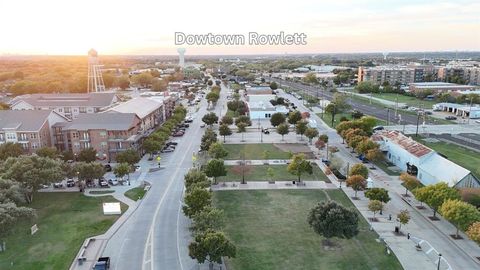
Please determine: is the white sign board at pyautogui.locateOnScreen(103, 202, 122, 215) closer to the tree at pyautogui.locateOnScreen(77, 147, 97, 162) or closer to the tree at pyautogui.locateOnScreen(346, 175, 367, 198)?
the tree at pyautogui.locateOnScreen(77, 147, 97, 162)

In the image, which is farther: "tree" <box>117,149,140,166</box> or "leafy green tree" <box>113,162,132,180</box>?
"tree" <box>117,149,140,166</box>

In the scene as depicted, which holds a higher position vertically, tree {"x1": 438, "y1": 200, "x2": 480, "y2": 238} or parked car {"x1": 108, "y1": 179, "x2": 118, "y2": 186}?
tree {"x1": 438, "y1": 200, "x2": 480, "y2": 238}

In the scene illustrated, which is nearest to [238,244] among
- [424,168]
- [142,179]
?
[142,179]

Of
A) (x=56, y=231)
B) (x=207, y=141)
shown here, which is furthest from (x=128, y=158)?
(x=56, y=231)

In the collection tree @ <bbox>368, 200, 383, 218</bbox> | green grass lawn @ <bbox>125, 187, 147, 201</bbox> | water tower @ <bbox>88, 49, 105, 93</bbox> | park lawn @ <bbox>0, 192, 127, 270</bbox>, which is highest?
water tower @ <bbox>88, 49, 105, 93</bbox>

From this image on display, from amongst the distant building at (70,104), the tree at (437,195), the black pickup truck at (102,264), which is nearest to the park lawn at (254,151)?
the tree at (437,195)

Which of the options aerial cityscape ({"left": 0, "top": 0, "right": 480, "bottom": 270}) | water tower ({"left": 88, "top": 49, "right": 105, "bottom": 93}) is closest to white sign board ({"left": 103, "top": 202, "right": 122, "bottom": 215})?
aerial cityscape ({"left": 0, "top": 0, "right": 480, "bottom": 270})
